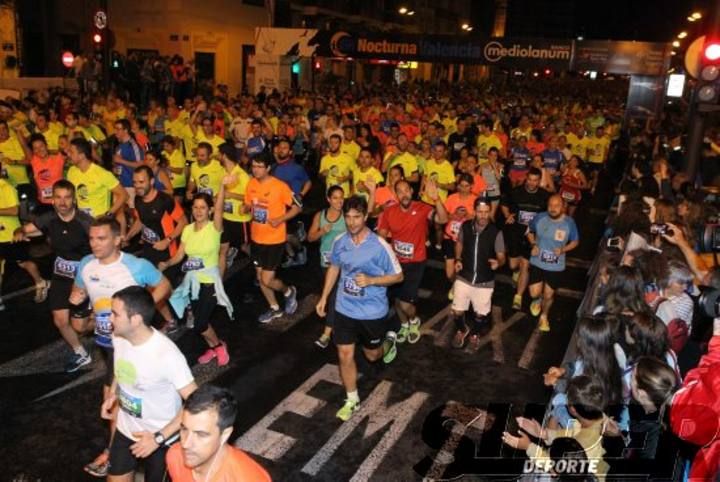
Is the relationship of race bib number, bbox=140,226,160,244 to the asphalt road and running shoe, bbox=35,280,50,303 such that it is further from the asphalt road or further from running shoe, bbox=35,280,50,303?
running shoe, bbox=35,280,50,303

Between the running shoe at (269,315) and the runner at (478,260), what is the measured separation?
230 cm

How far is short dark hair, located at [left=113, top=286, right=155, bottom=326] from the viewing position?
3926 mm

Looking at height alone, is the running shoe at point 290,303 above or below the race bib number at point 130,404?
below

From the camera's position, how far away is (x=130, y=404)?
4.11 metres

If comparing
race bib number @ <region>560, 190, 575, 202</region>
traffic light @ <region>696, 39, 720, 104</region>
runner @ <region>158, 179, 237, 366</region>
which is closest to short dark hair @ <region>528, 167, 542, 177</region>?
race bib number @ <region>560, 190, 575, 202</region>

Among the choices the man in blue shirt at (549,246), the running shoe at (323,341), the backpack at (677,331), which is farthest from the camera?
the man in blue shirt at (549,246)

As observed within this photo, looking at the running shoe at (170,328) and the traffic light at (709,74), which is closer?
the running shoe at (170,328)

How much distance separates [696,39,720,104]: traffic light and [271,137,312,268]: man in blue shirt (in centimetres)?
599

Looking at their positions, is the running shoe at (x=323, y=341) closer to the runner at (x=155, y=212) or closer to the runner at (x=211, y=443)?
the runner at (x=155, y=212)

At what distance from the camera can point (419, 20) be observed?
56781mm

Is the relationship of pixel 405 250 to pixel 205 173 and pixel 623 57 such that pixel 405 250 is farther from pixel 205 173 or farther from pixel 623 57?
pixel 623 57

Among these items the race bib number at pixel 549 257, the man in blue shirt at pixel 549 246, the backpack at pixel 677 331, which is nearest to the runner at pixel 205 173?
the man in blue shirt at pixel 549 246

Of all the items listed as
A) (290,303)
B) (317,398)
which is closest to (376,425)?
(317,398)

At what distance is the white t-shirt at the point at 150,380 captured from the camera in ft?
13.1
